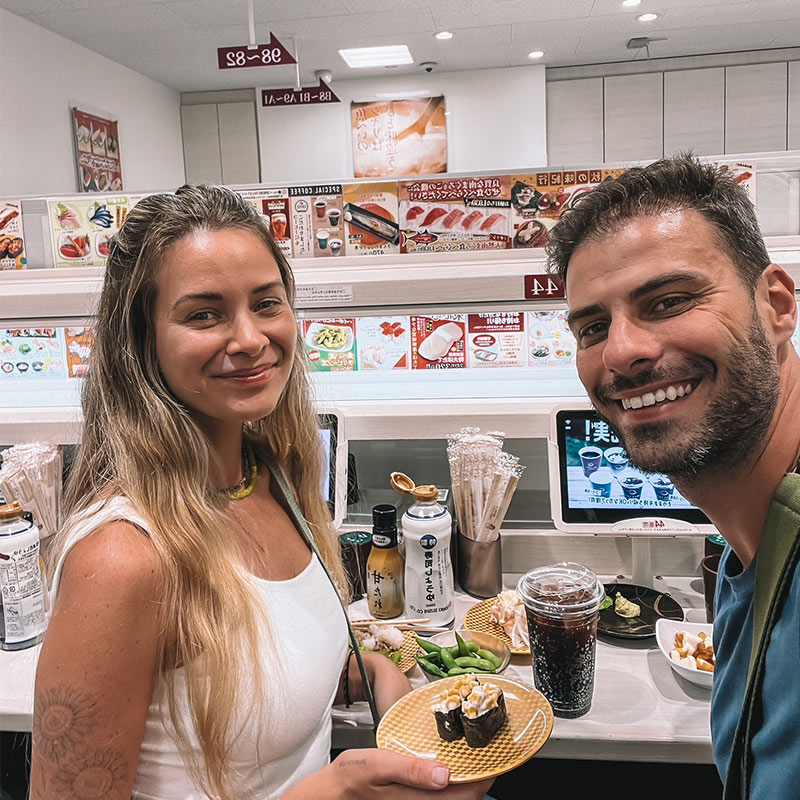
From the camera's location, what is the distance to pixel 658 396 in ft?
2.82

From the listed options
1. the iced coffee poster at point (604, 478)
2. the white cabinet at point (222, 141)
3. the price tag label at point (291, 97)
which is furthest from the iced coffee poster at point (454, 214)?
the white cabinet at point (222, 141)

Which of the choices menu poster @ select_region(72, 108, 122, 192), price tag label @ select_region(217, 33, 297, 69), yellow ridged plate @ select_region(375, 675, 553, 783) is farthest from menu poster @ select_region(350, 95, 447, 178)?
yellow ridged plate @ select_region(375, 675, 553, 783)

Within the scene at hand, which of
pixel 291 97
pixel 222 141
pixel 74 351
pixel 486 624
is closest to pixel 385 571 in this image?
pixel 486 624

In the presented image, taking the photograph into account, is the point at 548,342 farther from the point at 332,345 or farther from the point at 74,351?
the point at 74,351

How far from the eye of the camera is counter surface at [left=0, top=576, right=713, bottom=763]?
1.26 meters

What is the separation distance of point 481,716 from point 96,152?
5958 mm

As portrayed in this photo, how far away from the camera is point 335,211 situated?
1950 millimetres

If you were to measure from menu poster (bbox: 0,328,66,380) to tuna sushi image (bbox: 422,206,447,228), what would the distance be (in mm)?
1339

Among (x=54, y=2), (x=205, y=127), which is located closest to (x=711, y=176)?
(x=54, y=2)

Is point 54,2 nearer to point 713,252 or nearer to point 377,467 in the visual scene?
point 377,467

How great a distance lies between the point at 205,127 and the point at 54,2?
101 inches

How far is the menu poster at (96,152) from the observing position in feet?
18.6

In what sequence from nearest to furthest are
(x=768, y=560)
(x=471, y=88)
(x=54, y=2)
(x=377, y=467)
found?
(x=768, y=560), (x=377, y=467), (x=54, y=2), (x=471, y=88)

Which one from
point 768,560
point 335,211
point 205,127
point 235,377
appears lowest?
point 768,560
